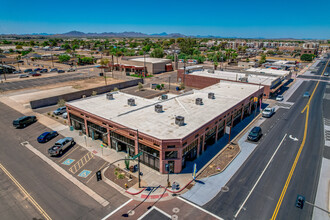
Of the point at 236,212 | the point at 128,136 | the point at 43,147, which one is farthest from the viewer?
the point at 43,147

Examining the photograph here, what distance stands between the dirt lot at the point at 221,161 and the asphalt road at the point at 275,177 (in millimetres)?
2462

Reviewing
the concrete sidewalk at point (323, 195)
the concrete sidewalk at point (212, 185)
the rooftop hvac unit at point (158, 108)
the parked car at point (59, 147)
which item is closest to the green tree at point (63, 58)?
the parked car at point (59, 147)

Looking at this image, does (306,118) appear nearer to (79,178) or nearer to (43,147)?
(79,178)

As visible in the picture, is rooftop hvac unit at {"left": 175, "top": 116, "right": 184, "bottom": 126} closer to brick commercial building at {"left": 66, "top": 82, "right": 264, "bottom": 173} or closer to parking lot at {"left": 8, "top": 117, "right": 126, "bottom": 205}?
brick commercial building at {"left": 66, "top": 82, "right": 264, "bottom": 173}

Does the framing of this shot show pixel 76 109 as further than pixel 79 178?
Yes

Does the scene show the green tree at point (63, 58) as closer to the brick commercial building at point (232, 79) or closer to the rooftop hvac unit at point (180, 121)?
the brick commercial building at point (232, 79)

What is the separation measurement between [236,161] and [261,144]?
8.81 metres

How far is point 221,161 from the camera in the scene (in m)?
33.9

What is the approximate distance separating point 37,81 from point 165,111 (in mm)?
75537

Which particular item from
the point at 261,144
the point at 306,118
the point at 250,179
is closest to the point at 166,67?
the point at 306,118

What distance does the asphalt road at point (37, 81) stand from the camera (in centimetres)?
8011

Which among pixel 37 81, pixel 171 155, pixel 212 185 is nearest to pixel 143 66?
pixel 37 81

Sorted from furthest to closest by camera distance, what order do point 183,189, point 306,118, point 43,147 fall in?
point 306,118 < point 43,147 < point 183,189

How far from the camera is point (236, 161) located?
34062mm
